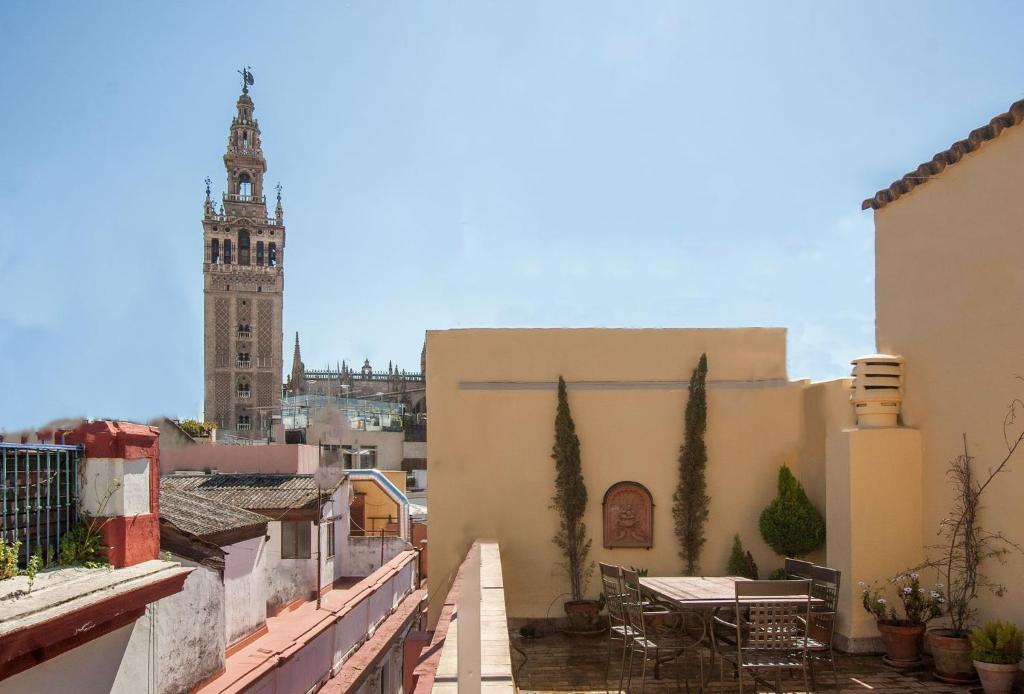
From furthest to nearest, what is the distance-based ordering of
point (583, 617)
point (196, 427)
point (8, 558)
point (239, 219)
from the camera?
1. point (239, 219)
2. point (196, 427)
3. point (583, 617)
4. point (8, 558)

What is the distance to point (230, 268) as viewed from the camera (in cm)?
6700

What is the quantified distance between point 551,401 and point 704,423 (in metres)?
1.48

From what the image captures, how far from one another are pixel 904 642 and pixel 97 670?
5.05 m

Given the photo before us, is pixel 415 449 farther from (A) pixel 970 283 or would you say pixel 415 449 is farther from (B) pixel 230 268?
(B) pixel 230 268

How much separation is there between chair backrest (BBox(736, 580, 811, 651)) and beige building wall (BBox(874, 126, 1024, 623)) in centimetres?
163

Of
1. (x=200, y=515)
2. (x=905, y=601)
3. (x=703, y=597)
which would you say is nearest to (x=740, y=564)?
(x=905, y=601)

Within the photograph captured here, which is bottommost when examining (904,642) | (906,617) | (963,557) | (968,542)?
(904,642)

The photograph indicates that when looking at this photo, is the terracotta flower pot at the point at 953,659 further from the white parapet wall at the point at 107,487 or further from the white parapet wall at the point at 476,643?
the white parapet wall at the point at 107,487

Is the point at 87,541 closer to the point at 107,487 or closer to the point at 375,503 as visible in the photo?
the point at 107,487

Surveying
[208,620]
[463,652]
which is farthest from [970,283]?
[208,620]

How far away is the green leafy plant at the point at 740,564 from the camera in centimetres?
791

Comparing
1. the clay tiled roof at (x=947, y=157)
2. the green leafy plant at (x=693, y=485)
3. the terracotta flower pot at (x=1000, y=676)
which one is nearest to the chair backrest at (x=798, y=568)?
the terracotta flower pot at (x=1000, y=676)

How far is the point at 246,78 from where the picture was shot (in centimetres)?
6862

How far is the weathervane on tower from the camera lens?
68.0 m
